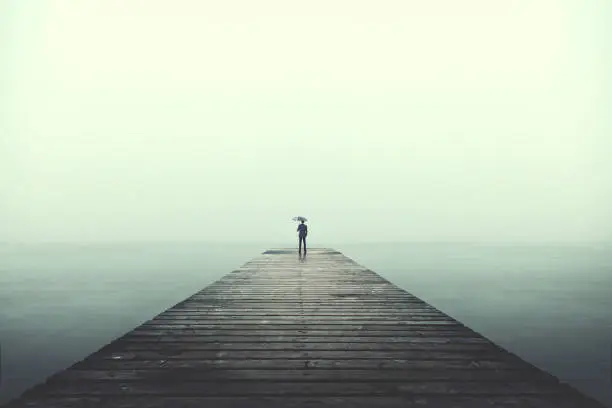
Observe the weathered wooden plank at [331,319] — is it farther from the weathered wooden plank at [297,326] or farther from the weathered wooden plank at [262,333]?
the weathered wooden plank at [262,333]

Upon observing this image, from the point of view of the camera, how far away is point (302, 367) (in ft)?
13.9

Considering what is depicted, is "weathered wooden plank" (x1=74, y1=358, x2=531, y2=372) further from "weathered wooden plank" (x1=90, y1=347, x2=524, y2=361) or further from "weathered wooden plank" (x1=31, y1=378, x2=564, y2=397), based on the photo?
"weathered wooden plank" (x1=31, y1=378, x2=564, y2=397)

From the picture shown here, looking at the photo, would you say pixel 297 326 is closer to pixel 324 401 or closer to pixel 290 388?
pixel 290 388

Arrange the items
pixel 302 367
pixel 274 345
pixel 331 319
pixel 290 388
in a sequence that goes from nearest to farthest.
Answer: pixel 290 388
pixel 302 367
pixel 274 345
pixel 331 319

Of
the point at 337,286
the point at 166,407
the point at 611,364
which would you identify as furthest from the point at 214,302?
the point at 611,364

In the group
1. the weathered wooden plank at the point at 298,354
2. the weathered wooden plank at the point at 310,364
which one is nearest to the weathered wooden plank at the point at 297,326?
the weathered wooden plank at the point at 298,354

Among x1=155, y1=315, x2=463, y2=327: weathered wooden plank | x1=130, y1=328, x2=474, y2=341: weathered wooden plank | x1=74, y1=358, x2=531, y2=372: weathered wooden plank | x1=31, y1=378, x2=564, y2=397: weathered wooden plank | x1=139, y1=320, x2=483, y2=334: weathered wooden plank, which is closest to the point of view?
x1=31, y1=378, x2=564, y2=397: weathered wooden plank

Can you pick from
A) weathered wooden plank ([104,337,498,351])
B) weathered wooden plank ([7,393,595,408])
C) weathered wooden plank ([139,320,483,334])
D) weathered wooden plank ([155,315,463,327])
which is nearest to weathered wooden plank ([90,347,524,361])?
weathered wooden plank ([104,337,498,351])

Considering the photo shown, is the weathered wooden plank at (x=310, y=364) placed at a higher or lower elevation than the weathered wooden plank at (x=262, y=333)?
higher

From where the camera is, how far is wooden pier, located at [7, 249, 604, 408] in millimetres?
3492

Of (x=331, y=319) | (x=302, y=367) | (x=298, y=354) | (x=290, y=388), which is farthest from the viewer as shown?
(x=331, y=319)

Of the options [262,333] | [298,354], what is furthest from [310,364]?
[262,333]

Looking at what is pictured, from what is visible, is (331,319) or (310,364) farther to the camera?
(331,319)

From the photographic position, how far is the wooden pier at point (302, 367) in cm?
349
